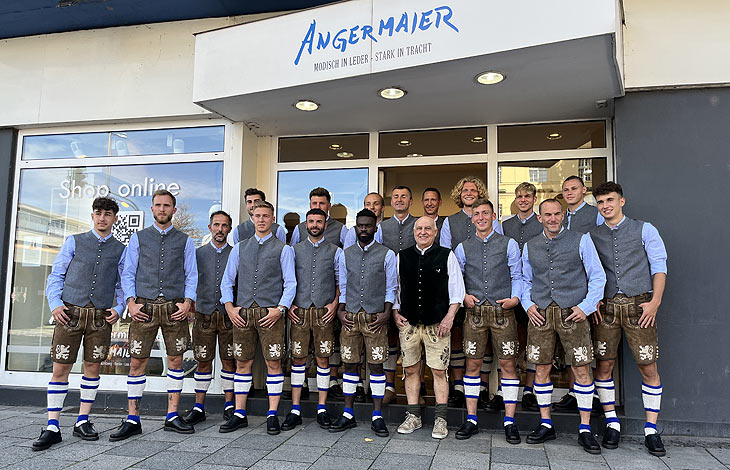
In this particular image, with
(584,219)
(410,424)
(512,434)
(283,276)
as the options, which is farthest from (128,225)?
(584,219)

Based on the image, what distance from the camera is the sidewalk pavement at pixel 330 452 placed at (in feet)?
12.8

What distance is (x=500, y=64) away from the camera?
4543mm

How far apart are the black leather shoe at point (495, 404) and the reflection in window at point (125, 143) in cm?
415

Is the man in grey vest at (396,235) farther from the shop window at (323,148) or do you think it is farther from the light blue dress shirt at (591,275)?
the light blue dress shirt at (591,275)

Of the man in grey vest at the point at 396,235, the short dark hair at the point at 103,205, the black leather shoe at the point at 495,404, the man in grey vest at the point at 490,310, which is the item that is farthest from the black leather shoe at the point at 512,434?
the short dark hair at the point at 103,205

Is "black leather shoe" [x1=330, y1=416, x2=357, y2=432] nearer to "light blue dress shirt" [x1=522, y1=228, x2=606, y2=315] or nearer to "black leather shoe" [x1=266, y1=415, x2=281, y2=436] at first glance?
"black leather shoe" [x1=266, y1=415, x2=281, y2=436]

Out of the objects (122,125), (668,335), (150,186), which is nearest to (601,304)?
(668,335)

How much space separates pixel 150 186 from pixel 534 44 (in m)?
4.66

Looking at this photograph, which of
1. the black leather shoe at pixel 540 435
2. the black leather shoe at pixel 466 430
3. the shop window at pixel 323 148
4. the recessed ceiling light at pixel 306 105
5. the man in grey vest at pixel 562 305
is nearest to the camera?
the man in grey vest at pixel 562 305

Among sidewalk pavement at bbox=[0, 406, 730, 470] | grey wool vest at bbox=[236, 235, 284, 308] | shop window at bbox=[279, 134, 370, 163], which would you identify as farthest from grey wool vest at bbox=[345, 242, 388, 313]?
shop window at bbox=[279, 134, 370, 163]

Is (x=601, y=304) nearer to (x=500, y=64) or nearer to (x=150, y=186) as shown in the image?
(x=500, y=64)

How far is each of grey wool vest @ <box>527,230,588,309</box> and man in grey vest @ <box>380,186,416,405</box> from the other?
134 cm

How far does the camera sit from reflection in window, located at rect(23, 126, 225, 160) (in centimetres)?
642

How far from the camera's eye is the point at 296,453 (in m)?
4.18
